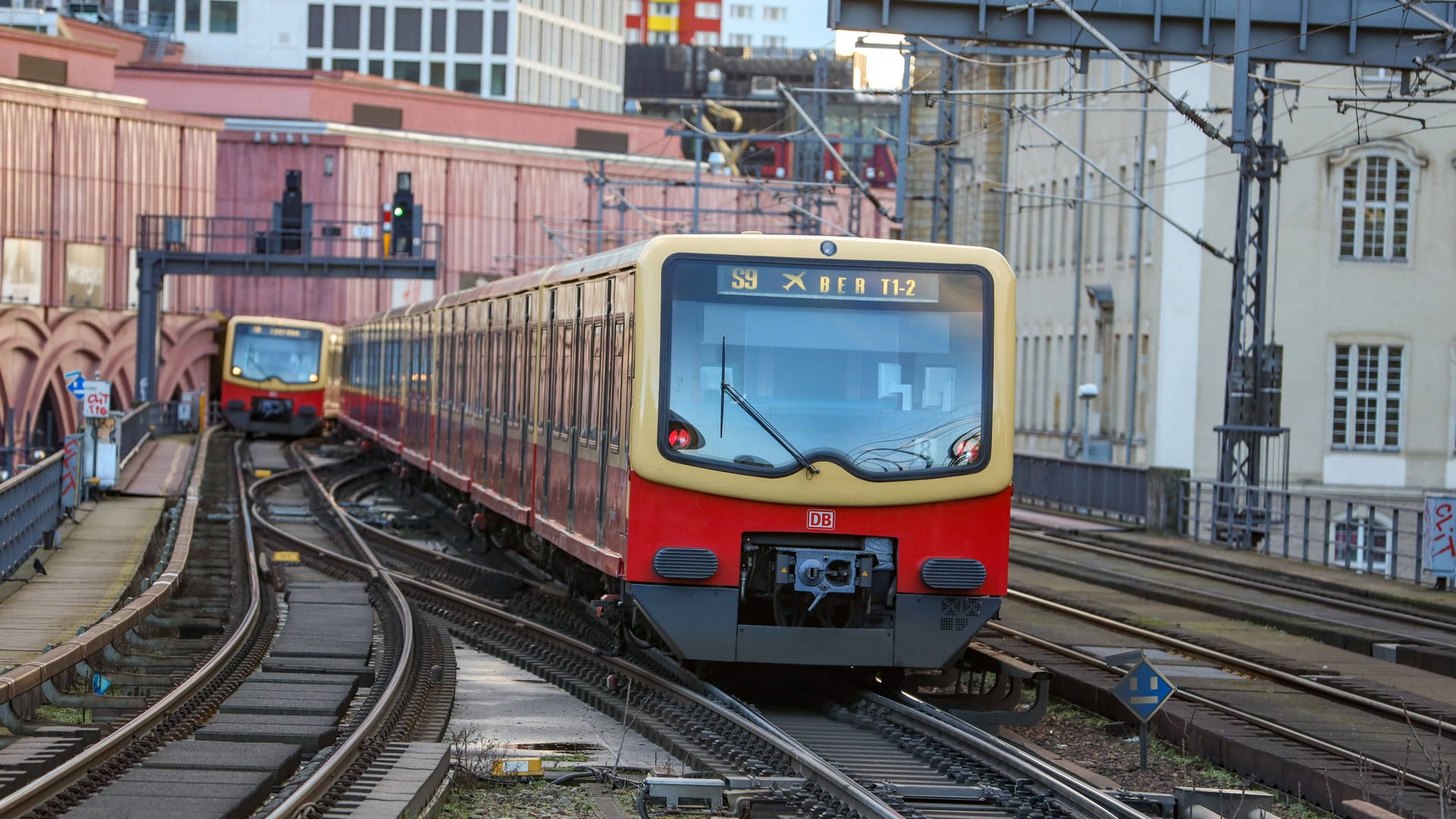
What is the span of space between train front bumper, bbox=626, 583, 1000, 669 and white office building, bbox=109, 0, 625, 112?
315 feet

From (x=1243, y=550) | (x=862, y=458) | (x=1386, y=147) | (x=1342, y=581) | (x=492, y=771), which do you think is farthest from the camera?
(x=1386, y=147)

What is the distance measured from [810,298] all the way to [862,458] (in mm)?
1028

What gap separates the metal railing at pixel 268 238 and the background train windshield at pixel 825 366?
126ft

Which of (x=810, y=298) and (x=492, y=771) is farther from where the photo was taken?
(x=810, y=298)

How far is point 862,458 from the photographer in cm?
1240

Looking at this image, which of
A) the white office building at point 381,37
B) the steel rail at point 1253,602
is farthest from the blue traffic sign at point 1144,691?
the white office building at point 381,37

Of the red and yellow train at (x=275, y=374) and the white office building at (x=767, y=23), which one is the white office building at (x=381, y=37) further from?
the red and yellow train at (x=275, y=374)

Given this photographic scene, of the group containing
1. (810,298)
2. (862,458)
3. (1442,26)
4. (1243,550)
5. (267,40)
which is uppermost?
(267,40)

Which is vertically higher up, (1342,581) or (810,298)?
(810,298)

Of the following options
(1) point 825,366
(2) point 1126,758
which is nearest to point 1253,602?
(2) point 1126,758

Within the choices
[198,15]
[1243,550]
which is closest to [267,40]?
[198,15]

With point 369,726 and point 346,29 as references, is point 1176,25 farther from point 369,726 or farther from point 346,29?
point 346,29

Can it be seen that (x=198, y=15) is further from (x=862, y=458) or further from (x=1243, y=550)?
(x=862, y=458)

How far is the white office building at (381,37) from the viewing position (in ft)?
351
